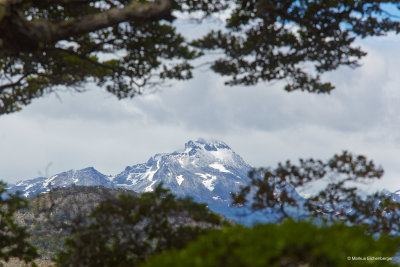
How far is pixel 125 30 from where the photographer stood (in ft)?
25.7

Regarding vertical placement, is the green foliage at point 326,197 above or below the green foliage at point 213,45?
below

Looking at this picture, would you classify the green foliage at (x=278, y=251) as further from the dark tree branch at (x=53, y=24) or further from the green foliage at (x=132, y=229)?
the dark tree branch at (x=53, y=24)

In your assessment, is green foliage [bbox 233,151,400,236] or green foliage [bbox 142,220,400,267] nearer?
green foliage [bbox 142,220,400,267]

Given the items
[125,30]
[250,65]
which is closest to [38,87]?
[125,30]

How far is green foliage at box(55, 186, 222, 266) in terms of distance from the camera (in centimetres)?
A: 562

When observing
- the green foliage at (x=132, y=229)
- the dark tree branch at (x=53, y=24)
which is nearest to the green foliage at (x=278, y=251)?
the green foliage at (x=132, y=229)

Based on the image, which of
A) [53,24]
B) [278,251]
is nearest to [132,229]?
[278,251]

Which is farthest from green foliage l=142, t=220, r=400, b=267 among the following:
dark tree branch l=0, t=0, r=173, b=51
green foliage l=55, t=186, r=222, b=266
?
dark tree branch l=0, t=0, r=173, b=51

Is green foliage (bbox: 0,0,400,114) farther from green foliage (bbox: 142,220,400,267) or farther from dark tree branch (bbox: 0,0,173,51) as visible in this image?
green foliage (bbox: 142,220,400,267)

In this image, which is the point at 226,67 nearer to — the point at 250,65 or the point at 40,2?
the point at 250,65

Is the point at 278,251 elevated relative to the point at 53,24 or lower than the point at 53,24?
lower

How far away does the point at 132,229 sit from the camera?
5.59m

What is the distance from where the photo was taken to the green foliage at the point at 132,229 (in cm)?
562

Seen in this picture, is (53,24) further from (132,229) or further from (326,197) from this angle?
(326,197)
